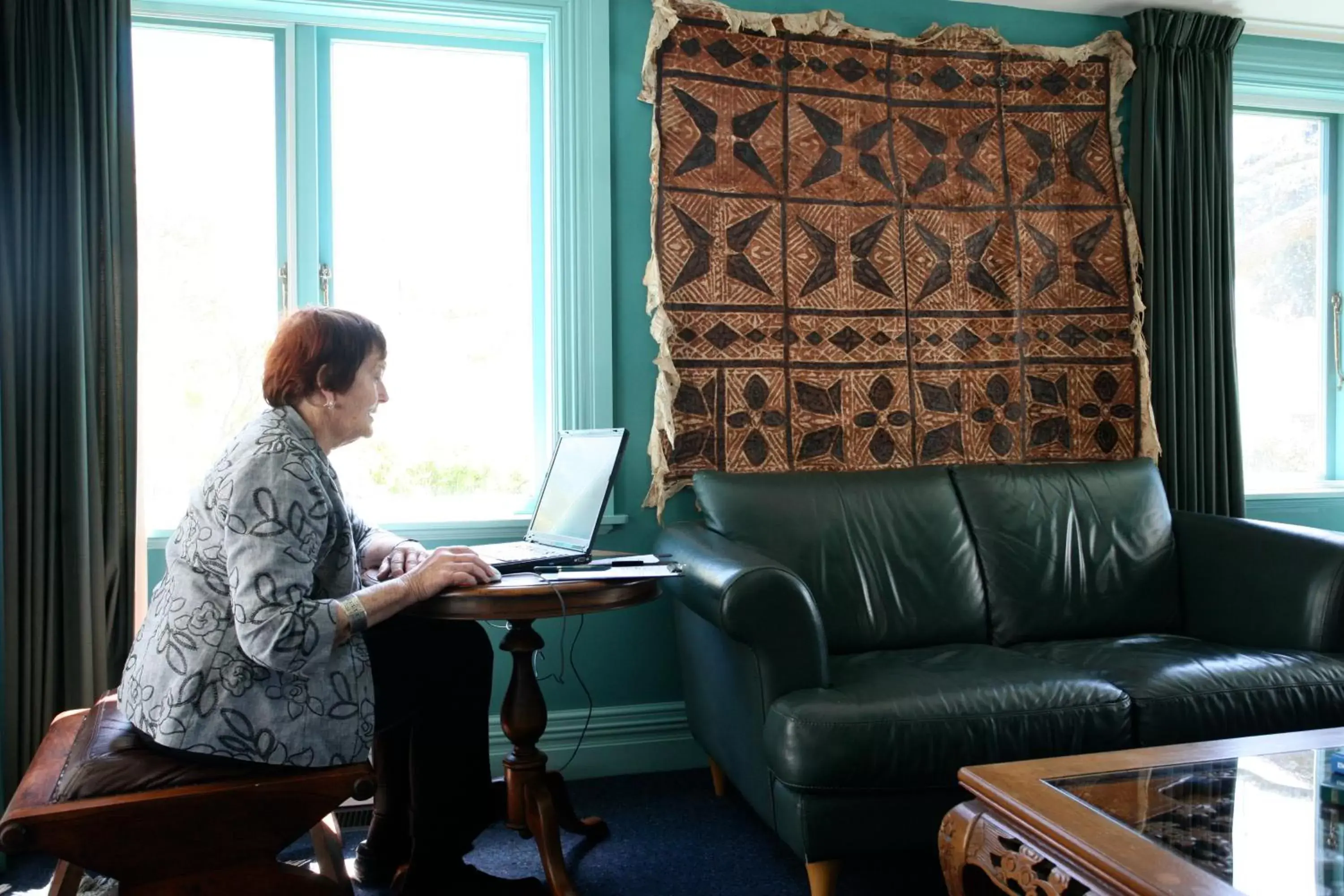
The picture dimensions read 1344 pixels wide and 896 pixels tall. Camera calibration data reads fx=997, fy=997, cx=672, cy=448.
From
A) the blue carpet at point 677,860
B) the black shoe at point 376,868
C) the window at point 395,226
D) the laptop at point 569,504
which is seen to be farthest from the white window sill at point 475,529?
the black shoe at point 376,868

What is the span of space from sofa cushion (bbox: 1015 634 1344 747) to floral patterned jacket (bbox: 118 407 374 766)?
1.55 meters

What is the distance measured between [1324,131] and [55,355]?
4227mm

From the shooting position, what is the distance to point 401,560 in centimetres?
212

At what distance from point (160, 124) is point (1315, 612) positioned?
3223mm

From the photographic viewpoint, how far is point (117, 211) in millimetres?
2480

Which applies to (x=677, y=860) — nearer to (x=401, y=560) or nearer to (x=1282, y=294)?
(x=401, y=560)

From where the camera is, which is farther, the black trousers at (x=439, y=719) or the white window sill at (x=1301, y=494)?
the white window sill at (x=1301, y=494)

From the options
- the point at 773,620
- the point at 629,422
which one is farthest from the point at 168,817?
the point at 629,422

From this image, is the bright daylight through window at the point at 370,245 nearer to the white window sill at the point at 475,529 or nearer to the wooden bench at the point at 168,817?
the white window sill at the point at 475,529

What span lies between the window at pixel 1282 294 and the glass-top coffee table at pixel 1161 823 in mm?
2356

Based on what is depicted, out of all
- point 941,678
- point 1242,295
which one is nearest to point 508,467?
point 941,678

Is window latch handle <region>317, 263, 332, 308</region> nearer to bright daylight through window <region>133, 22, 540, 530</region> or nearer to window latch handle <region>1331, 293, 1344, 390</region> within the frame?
bright daylight through window <region>133, 22, 540, 530</region>

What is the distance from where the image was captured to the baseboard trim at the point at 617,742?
9.18 ft

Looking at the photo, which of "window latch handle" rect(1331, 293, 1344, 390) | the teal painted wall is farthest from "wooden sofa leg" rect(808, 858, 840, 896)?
"window latch handle" rect(1331, 293, 1344, 390)
